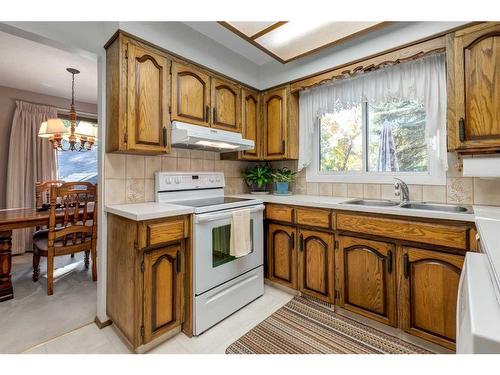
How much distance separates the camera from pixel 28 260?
327 cm

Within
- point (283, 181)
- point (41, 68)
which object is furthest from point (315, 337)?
point (41, 68)

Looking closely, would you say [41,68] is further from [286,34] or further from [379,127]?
[379,127]

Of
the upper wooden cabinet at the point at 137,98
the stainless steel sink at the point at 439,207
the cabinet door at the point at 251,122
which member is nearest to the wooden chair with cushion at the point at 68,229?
the upper wooden cabinet at the point at 137,98

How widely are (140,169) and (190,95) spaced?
737 mm

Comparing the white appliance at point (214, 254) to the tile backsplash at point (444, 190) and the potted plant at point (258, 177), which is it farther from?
the tile backsplash at point (444, 190)

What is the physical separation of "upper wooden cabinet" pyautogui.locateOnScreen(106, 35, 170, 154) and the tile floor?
129cm

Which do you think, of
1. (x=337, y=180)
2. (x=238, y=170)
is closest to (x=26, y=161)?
(x=238, y=170)

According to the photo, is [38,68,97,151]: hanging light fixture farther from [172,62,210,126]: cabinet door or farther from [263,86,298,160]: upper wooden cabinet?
[263,86,298,160]: upper wooden cabinet

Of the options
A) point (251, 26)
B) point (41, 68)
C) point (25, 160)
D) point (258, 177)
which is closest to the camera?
point (251, 26)

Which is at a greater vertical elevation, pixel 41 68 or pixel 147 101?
pixel 41 68

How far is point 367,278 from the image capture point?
5.66 feet

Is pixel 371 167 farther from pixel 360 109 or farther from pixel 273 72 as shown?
pixel 273 72

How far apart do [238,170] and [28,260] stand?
10.2 ft
